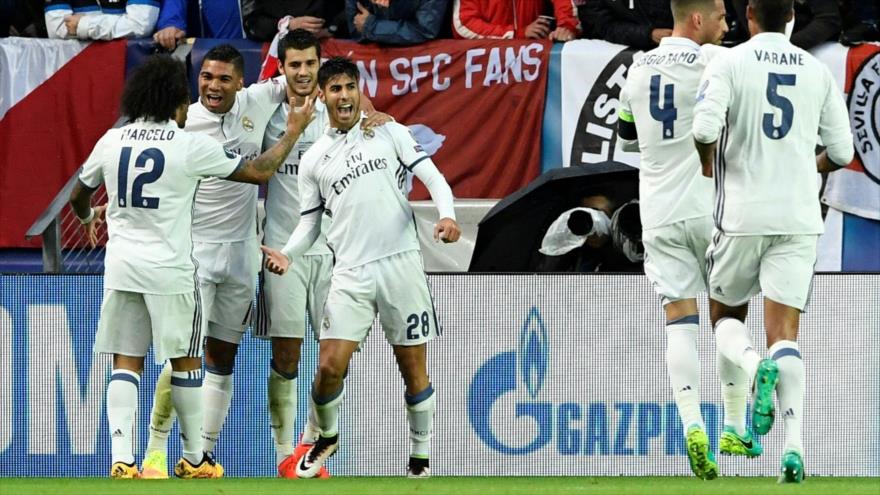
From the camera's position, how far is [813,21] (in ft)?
41.0

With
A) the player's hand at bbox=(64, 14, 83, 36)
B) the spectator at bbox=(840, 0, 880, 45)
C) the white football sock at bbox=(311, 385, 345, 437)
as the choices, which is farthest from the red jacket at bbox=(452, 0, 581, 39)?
the white football sock at bbox=(311, 385, 345, 437)

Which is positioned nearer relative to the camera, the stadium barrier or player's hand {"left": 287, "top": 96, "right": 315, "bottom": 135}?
player's hand {"left": 287, "top": 96, "right": 315, "bottom": 135}

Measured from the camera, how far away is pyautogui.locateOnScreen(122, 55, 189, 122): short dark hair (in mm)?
8688

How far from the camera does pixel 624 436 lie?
1027 cm

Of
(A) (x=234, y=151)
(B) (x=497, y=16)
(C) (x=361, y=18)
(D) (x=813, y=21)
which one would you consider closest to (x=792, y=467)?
(A) (x=234, y=151)

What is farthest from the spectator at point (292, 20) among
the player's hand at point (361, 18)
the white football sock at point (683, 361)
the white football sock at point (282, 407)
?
the white football sock at point (683, 361)

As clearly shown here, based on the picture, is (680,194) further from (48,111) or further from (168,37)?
(48,111)

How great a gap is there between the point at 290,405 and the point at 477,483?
173 centimetres

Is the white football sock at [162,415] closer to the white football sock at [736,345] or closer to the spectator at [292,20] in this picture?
the white football sock at [736,345]

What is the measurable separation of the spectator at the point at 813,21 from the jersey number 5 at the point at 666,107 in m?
4.43

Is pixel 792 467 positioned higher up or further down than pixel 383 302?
further down

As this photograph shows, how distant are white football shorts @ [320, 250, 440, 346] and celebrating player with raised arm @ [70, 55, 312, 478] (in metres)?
0.69

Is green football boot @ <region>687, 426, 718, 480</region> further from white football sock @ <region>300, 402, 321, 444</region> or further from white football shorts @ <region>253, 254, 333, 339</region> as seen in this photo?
white football shorts @ <region>253, 254, 333, 339</region>

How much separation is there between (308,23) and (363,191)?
15.6 feet
